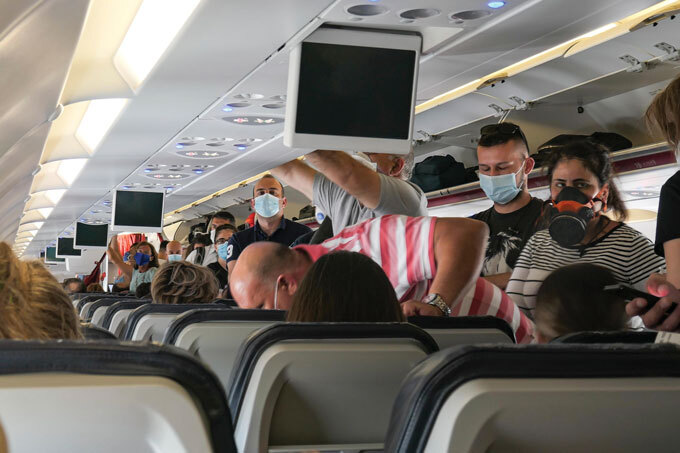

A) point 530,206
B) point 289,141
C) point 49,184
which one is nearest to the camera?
point 530,206

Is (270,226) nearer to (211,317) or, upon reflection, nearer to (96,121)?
(211,317)

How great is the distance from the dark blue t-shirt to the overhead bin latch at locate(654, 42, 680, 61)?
11.0ft

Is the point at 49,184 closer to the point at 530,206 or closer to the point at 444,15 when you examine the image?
the point at 444,15

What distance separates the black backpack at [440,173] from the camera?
10359 mm

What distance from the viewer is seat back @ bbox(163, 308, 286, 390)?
2691 mm

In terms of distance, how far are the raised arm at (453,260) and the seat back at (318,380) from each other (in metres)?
0.91

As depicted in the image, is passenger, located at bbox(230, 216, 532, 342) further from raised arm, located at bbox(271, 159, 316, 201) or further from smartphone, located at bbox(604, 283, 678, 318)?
raised arm, located at bbox(271, 159, 316, 201)

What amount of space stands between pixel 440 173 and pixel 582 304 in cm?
863

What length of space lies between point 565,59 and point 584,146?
10.8ft

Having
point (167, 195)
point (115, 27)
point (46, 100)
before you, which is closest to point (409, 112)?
point (115, 27)

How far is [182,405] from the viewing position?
0.99 meters

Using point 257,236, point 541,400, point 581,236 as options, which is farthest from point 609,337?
point 257,236

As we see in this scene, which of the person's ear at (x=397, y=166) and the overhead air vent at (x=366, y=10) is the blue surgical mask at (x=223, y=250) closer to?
the person's ear at (x=397, y=166)

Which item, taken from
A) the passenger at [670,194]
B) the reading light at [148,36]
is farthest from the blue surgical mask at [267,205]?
the passenger at [670,194]
